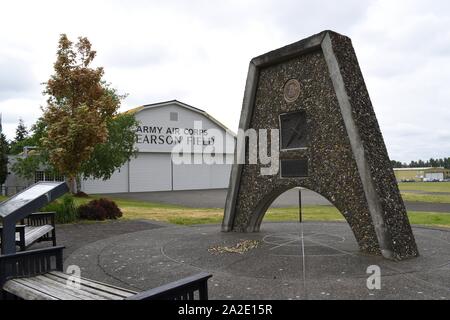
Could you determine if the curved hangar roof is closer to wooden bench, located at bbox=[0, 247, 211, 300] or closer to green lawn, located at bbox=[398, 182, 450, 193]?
green lawn, located at bbox=[398, 182, 450, 193]

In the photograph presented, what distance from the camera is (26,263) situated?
476cm

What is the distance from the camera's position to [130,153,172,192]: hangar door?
38812mm

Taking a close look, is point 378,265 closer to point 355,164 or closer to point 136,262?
point 355,164

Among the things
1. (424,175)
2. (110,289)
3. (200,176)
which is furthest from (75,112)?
(424,175)

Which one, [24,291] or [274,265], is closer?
[24,291]

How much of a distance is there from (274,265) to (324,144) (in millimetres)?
3104

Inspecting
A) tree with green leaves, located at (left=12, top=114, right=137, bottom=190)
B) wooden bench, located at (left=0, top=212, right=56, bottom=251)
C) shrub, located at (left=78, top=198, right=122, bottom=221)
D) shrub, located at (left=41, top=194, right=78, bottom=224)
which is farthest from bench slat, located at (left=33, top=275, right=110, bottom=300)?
tree with green leaves, located at (left=12, top=114, right=137, bottom=190)

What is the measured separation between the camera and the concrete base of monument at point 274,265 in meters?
5.67

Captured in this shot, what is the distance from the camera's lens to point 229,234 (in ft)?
35.3

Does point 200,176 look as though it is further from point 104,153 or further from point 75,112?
point 75,112

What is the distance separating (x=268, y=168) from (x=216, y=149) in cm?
3400

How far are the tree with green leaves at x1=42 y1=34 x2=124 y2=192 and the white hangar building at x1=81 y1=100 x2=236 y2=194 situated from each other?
1602cm

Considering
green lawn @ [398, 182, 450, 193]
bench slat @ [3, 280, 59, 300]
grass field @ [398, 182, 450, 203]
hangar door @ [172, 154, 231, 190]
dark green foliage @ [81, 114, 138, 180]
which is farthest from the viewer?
green lawn @ [398, 182, 450, 193]
